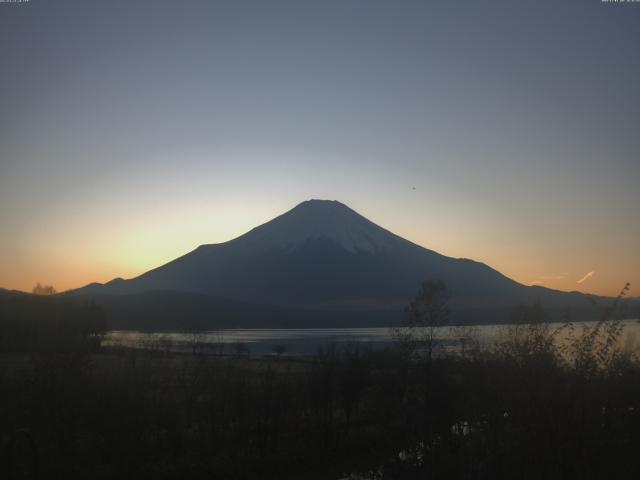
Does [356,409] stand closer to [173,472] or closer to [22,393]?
[173,472]

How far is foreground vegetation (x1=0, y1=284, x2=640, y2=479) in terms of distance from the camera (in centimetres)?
720

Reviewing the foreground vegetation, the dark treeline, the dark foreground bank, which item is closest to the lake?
the foreground vegetation

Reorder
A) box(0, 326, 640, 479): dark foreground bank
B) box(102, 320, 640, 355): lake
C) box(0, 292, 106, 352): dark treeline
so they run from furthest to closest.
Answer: box(0, 292, 106, 352): dark treeline, box(102, 320, 640, 355): lake, box(0, 326, 640, 479): dark foreground bank

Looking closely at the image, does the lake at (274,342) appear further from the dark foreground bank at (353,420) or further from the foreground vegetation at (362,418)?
the dark foreground bank at (353,420)

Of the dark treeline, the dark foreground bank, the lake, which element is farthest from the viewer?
the dark treeline

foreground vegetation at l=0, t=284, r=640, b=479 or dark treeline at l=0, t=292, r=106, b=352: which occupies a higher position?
dark treeline at l=0, t=292, r=106, b=352

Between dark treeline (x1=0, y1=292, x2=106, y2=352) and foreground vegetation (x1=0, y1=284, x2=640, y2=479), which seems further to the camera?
dark treeline (x1=0, y1=292, x2=106, y2=352)

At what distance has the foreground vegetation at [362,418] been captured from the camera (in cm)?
720

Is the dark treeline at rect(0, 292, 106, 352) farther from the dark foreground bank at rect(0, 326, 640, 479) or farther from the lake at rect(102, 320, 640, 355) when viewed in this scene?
the dark foreground bank at rect(0, 326, 640, 479)

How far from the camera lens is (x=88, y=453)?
14695mm

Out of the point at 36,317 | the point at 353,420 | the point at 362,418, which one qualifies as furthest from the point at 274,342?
the point at 353,420

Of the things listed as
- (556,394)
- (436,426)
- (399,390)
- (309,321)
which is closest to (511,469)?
(556,394)

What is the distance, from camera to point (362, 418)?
2308 cm

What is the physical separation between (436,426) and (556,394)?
19.1 ft
